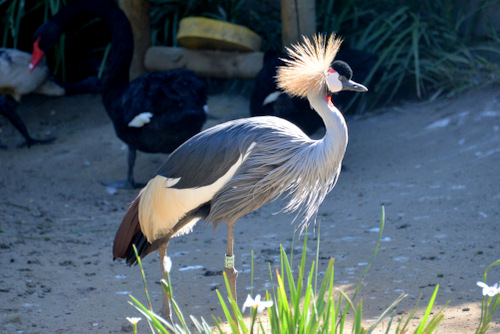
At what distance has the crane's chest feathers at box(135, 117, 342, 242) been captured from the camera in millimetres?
2852

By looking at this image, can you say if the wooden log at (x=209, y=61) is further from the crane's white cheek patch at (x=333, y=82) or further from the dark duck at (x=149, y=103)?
the crane's white cheek patch at (x=333, y=82)

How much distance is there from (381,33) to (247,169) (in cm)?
475

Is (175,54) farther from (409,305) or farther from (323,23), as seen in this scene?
(409,305)

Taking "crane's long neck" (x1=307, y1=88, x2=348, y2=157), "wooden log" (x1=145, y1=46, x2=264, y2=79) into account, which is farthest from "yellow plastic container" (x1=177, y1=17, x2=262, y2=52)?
"crane's long neck" (x1=307, y1=88, x2=348, y2=157)

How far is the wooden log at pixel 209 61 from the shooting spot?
6422 millimetres

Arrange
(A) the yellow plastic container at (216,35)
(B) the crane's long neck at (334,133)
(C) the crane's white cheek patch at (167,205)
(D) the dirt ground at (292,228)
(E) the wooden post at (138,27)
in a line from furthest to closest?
(E) the wooden post at (138,27)
(A) the yellow plastic container at (216,35)
(D) the dirt ground at (292,228)
(C) the crane's white cheek patch at (167,205)
(B) the crane's long neck at (334,133)

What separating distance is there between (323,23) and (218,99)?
1.51 meters

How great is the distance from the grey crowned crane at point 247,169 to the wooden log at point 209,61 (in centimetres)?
347

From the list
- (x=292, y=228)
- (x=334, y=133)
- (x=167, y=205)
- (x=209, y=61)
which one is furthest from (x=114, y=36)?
(x=334, y=133)

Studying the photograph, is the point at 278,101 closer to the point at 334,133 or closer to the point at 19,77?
the point at 334,133

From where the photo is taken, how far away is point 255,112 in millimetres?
5785

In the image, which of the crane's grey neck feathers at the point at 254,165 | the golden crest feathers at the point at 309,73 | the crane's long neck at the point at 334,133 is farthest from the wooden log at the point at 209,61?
the crane's long neck at the point at 334,133

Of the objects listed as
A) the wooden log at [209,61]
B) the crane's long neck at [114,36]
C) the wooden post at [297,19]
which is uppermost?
the wooden post at [297,19]

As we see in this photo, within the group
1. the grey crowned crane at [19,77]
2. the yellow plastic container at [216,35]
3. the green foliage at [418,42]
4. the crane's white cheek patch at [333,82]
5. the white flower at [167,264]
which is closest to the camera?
the white flower at [167,264]
